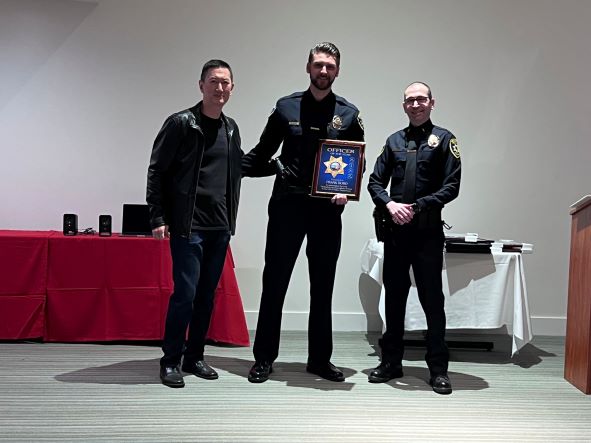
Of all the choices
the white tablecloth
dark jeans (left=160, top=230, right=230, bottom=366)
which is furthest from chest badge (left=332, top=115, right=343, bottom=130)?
the white tablecloth

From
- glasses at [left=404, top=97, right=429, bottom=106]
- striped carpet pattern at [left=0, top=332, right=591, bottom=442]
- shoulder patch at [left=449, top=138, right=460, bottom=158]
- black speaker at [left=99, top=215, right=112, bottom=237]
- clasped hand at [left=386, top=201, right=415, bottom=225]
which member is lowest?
striped carpet pattern at [left=0, top=332, right=591, bottom=442]

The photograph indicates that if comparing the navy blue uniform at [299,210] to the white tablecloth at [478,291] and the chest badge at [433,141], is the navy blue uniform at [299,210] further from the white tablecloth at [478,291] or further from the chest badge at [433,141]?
the white tablecloth at [478,291]

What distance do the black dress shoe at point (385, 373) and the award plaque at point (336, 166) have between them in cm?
97

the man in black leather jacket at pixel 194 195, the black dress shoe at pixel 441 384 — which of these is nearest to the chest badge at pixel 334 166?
the man in black leather jacket at pixel 194 195

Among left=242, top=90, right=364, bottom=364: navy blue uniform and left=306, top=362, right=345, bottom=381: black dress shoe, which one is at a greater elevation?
left=242, top=90, right=364, bottom=364: navy blue uniform

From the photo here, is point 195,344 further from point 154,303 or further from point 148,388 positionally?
point 154,303

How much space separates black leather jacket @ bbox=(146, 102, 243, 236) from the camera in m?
3.46

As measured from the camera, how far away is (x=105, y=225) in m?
4.66

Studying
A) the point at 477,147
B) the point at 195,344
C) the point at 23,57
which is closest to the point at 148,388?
the point at 195,344

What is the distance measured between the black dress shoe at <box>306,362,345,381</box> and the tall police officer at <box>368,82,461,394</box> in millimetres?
176

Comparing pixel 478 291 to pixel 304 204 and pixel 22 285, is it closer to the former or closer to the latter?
pixel 304 204

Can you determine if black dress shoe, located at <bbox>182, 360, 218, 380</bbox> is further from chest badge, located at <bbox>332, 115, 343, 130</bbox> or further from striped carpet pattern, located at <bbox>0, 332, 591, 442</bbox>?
chest badge, located at <bbox>332, 115, 343, 130</bbox>

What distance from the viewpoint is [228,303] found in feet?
15.2

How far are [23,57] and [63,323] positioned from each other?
6.45 feet
